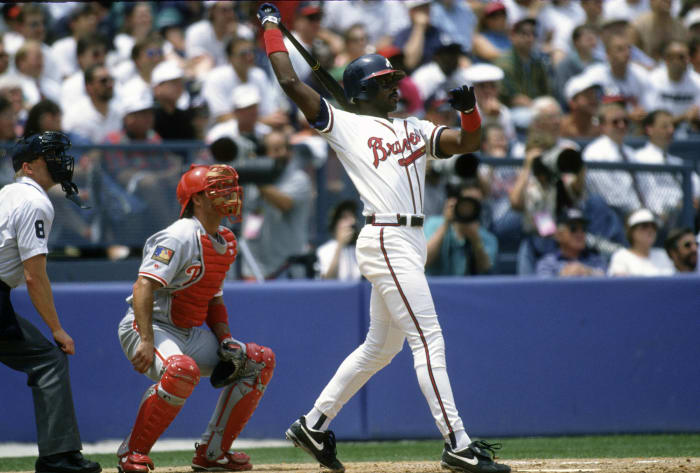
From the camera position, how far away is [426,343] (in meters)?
5.18

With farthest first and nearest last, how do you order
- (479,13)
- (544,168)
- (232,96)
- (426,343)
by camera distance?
(479,13), (232,96), (544,168), (426,343)

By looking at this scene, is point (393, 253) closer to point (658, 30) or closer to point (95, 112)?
point (95, 112)

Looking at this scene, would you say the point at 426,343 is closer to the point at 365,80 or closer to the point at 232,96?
the point at 365,80

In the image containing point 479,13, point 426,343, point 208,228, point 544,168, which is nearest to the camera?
point 426,343

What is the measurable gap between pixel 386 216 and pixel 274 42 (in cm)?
109

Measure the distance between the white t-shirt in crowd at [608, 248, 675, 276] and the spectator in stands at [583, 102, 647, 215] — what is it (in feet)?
1.51

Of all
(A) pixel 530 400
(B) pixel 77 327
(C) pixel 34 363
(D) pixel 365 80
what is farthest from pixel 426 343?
(B) pixel 77 327

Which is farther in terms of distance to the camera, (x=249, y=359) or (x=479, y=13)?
(x=479, y=13)

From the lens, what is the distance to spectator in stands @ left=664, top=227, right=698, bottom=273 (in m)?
8.28

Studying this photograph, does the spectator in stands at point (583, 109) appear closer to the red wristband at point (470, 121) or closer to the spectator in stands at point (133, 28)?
the spectator in stands at point (133, 28)

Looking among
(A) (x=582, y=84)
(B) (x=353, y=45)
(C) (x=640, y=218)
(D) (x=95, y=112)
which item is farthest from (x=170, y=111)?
(C) (x=640, y=218)

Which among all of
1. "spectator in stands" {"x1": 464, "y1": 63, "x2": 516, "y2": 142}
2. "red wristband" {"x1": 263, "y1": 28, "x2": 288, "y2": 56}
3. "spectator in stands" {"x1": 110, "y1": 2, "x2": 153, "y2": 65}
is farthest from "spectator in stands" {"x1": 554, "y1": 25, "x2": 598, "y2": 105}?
"red wristband" {"x1": 263, "y1": 28, "x2": 288, "y2": 56}

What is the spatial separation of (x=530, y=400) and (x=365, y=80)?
321 centimetres

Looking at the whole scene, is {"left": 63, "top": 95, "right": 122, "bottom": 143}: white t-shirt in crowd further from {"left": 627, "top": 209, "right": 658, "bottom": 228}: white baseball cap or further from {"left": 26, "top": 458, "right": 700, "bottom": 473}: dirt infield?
{"left": 627, "top": 209, "right": 658, "bottom": 228}: white baseball cap
